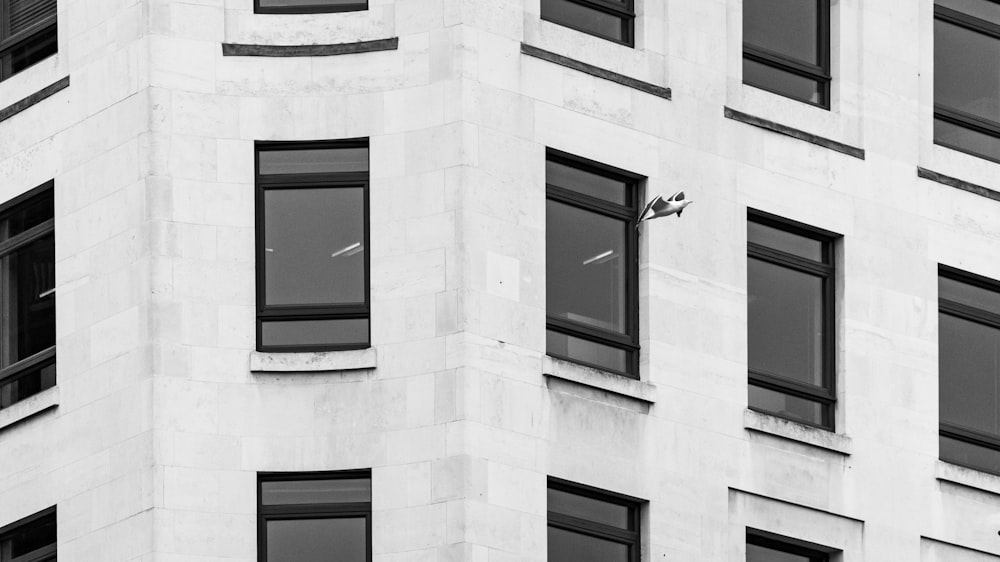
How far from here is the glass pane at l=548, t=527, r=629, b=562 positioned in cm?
4812

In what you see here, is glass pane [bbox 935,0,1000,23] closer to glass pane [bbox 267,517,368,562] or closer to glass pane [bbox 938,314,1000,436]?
glass pane [bbox 938,314,1000,436]

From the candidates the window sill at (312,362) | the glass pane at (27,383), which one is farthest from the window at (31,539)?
the window sill at (312,362)

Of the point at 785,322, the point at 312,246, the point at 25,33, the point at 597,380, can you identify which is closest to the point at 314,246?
the point at 312,246

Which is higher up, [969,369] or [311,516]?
[969,369]

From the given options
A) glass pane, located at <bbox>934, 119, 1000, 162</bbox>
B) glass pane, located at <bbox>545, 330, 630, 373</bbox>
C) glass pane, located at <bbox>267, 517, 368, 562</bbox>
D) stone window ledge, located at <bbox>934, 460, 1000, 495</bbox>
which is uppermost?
glass pane, located at <bbox>934, 119, 1000, 162</bbox>

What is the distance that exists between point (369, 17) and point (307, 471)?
20.6ft

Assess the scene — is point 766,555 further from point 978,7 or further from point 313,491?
point 978,7

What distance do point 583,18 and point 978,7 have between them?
7.53 m

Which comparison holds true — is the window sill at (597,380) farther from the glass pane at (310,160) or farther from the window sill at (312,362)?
the glass pane at (310,160)

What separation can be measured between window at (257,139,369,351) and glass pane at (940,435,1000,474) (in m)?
9.42

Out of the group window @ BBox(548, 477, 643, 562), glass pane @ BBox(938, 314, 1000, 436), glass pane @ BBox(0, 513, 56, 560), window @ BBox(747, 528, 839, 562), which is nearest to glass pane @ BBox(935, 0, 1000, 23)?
glass pane @ BBox(938, 314, 1000, 436)

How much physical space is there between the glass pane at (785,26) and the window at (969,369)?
3788mm

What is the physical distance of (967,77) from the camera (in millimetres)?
54719

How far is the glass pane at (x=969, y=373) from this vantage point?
52906 millimetres
